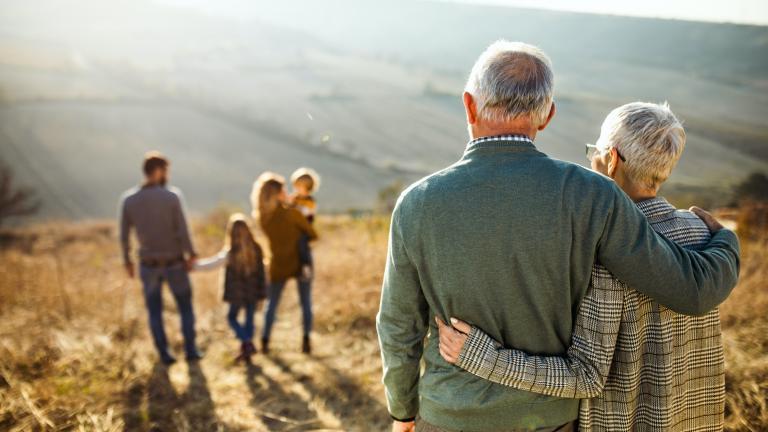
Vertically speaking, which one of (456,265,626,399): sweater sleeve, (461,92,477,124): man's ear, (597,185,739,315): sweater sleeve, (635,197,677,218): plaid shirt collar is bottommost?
(456,265,626,399): sweater sleeve

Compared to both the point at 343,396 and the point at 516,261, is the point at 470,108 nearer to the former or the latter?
the point at 516,261

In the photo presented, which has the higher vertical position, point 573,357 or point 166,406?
point 573,357

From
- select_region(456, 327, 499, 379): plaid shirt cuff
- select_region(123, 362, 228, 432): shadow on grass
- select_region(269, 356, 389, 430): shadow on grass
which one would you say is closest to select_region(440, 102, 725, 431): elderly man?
select_region(456, 327, 499, 379): plaid shirt cuff

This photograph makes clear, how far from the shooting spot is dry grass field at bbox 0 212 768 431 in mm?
3383

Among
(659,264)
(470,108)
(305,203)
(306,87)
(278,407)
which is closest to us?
(659,264)

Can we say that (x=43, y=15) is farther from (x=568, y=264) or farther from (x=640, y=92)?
(x=568, y=264)

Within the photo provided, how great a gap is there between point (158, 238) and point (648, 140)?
13.1 feet

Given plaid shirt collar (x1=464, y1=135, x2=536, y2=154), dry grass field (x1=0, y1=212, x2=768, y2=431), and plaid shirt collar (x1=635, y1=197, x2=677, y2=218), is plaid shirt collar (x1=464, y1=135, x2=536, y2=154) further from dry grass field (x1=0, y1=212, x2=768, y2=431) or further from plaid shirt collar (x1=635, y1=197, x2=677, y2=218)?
dry grass field (x1=0, y1=212, x2=768, y2=431)

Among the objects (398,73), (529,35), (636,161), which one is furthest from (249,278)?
(398,73)

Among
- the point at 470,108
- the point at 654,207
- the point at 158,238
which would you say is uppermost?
the point at 470,108

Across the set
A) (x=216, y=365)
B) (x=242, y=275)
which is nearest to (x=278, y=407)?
(x=216, y=365)

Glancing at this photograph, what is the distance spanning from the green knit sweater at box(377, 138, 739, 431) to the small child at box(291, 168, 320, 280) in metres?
3.16

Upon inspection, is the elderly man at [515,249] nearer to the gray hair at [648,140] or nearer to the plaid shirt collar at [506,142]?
the plaid shirt collar at [506,142]

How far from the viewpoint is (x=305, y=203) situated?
4.76 metres
